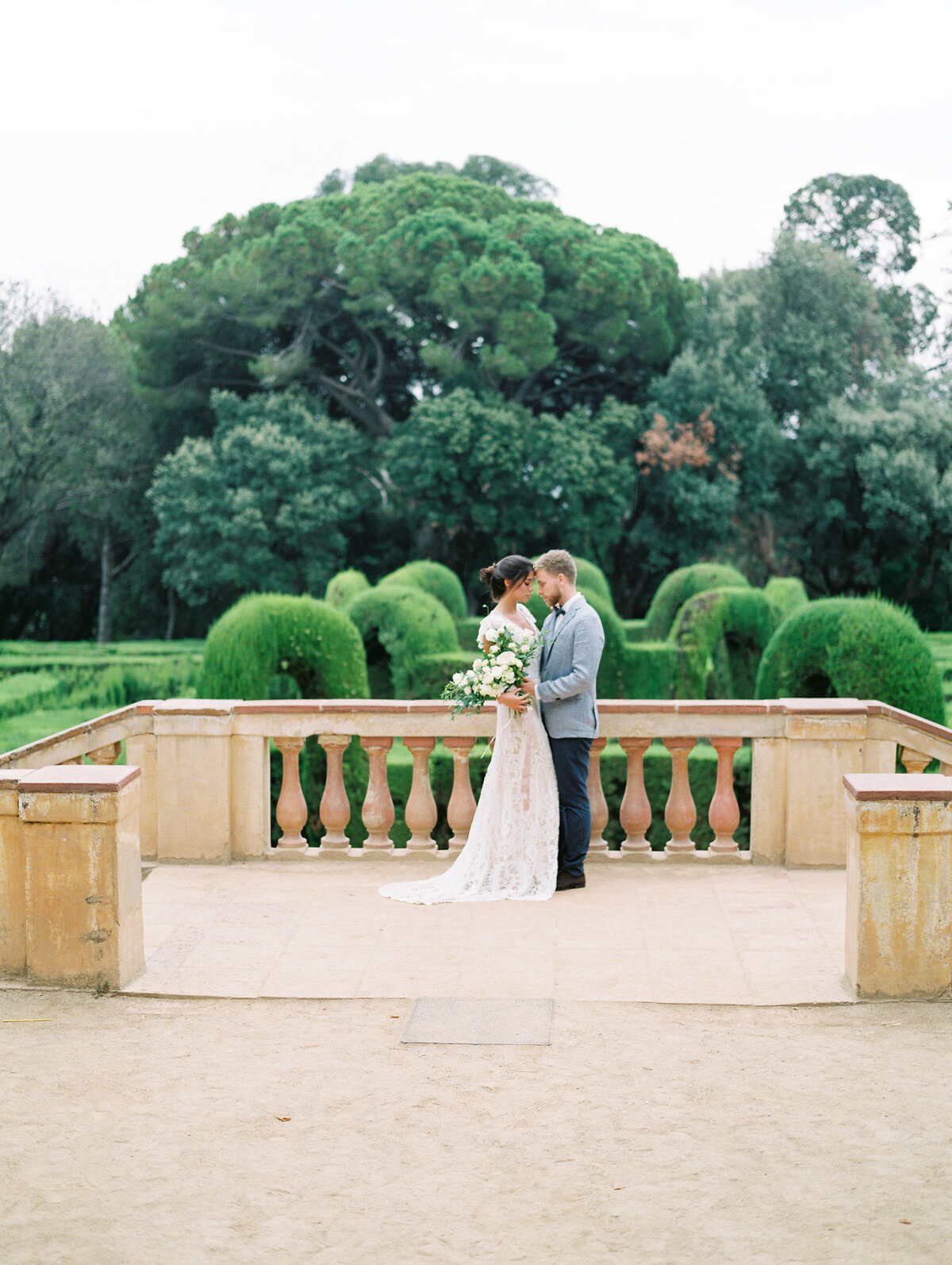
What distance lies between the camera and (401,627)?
1948cm

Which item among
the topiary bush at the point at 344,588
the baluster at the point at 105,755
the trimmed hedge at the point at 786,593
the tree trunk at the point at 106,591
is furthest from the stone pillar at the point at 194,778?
the tree trunk at the point at 106,591

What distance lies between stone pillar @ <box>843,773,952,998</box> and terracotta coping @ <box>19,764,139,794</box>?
304 cm

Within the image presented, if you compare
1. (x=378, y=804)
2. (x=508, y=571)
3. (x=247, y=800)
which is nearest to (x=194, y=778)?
(x=247, y=800)

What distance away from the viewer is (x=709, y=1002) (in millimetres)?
5230

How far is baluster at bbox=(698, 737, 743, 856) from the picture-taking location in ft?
24.7

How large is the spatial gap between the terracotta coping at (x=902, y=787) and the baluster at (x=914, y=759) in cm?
181

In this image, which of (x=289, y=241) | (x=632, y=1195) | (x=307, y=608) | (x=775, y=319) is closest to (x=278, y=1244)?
(x=632, y=1195)

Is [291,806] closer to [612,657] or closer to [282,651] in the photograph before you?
[282,651]

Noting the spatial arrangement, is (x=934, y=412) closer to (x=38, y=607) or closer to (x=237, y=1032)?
(x=38, y=607)

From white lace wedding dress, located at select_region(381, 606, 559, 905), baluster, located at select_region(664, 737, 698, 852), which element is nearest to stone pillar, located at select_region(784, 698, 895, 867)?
baluster, located at select_region(664, 737, 698, 852)

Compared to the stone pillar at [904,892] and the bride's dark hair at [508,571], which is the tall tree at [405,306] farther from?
the stone pillar at [904,892]

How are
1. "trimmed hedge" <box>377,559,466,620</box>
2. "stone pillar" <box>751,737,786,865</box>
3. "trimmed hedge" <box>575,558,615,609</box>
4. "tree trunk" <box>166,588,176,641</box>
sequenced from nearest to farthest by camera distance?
"stone pillar" <box>751,737,786,865</box>, "trimmed hedge" <box>377,559,466,620</box>, "trimmed hedge" <box>575,558,615,609</box>, "tree trunk" <box>166,588,176,641</box>

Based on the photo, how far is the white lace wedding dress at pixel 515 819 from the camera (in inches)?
270

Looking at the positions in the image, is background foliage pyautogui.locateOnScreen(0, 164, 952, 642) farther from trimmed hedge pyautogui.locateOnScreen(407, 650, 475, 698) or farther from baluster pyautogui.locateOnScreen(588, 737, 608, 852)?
baluster pyautogui.locateOnScreen(588, 737, 608, 852)
